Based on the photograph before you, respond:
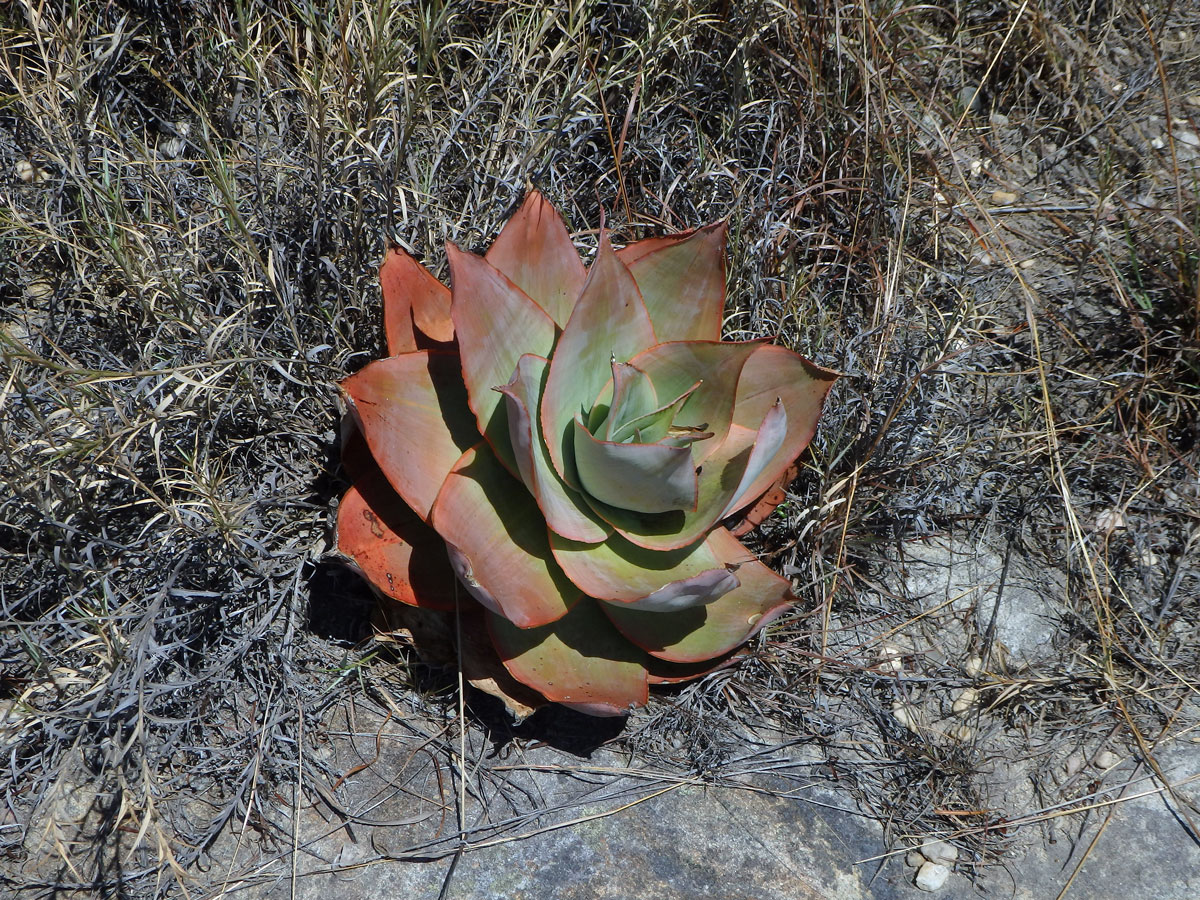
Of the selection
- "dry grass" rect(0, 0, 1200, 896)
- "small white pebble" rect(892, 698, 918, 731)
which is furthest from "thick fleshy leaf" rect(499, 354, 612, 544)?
"small white pebble" rect(892, 698, 918, 731)

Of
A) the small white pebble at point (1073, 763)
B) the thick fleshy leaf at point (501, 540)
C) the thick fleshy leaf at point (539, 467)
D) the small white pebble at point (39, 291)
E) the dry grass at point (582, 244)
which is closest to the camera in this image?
the thick fleshy leaf at point (539, 467)

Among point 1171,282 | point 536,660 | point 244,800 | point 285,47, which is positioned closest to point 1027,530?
point 1171,282

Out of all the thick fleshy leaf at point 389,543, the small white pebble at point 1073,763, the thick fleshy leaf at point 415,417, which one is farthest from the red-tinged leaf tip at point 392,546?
the small white pebble at point 1073,763

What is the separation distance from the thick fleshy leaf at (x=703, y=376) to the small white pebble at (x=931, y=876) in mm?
947

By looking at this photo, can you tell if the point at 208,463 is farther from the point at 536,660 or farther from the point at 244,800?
the point at 536,660

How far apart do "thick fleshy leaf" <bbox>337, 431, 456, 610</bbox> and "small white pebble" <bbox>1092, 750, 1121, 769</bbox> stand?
1.46 m

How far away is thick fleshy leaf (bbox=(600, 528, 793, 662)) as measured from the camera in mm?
1733

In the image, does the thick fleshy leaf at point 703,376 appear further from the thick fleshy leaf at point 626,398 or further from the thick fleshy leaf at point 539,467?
the thick fleshy leaf at point 539,467

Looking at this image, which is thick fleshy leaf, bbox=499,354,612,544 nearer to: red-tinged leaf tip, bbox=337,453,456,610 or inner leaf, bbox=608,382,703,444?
inner leaf, bbox=608,382,703,444

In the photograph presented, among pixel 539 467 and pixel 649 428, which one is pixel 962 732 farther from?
pixel 539 467

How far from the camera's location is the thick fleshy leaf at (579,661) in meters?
1.69

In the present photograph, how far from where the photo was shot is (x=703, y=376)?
5.79 ft

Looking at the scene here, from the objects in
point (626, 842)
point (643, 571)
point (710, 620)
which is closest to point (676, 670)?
point (710, 620)

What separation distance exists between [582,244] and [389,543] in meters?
0.91
